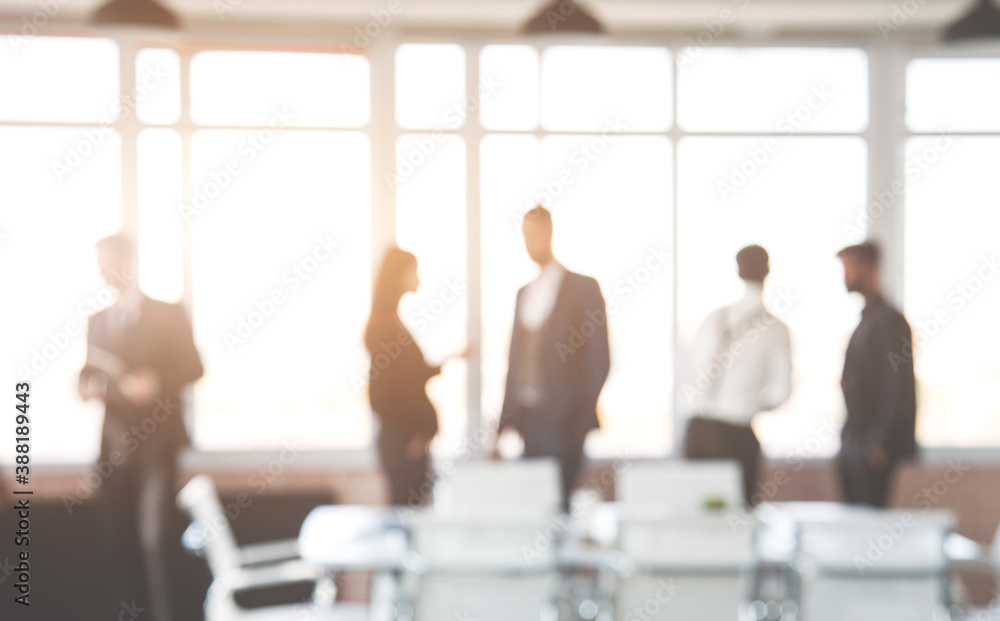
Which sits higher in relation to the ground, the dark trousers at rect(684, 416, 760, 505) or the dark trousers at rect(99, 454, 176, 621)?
the dark trousers at rect(684, 416, 760, 505)

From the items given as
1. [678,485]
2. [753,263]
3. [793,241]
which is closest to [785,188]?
[793,241]

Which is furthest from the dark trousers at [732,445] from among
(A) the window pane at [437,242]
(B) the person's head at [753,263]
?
(A) the window pane at [437,242]

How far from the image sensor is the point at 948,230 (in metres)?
5.57

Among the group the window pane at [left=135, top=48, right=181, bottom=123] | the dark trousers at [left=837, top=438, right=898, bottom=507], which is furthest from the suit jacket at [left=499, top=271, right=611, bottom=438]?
the window pane at [left=135, top=48, right=181, bottom=123]

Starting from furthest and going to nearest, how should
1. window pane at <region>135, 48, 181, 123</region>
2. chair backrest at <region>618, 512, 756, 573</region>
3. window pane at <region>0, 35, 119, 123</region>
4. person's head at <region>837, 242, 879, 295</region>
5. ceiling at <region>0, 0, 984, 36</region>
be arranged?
window pane at <region>135, 48, 181, 123</region>, window pane at <region>0, 35, 119, 123</region>, ceiling at <region>0, 0, 984, 36</region>, person's head at <region>837, 242, 879, 295</region>, chair backrest at <region>618, 512, 756, 573</region>

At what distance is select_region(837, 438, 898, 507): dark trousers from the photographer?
13.6 ft

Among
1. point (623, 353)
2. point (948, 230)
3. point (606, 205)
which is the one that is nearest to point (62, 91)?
point (606, 205)

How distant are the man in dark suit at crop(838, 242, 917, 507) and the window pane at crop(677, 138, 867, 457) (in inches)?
48.6

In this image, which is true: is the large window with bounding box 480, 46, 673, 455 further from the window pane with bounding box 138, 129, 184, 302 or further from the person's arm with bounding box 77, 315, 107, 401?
the person's arm with bounding box 77, 315, 107, 401

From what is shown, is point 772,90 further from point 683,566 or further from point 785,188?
point 683,566

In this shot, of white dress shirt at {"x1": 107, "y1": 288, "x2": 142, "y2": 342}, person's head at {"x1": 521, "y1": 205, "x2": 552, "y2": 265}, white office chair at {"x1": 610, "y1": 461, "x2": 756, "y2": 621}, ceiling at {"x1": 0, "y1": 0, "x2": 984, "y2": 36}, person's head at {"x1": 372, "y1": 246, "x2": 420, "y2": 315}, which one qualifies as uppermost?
ceiling at {"x1": 0, "y1": 0, "x2": 984, "y2": 36}

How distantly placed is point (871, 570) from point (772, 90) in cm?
333

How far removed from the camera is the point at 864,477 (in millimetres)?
4168

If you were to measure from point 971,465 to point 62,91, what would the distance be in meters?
5.68
